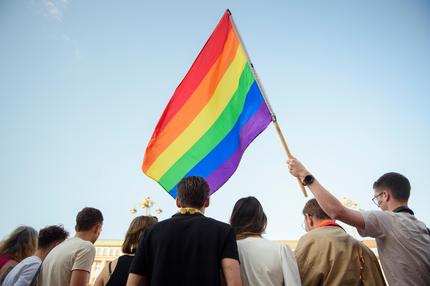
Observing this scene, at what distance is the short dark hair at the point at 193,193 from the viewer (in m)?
2.38

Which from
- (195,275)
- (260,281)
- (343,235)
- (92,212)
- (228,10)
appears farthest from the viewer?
(228,10)

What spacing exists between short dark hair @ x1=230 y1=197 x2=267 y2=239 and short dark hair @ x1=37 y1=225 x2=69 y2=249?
7.67 feet

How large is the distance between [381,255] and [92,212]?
296 centimetres

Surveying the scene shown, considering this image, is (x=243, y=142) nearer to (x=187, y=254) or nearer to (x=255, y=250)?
(x=255, y=250)

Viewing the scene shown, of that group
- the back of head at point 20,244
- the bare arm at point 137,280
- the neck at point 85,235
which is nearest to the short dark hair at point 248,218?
the bare arm at point 137,280

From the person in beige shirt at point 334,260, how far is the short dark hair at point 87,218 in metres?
2.26

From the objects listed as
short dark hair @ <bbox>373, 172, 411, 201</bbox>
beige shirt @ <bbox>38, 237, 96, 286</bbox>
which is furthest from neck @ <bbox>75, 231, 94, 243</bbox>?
short dark hair @ <bbox>373, 172, 411, 201</bbox>

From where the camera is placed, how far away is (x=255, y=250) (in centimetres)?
237

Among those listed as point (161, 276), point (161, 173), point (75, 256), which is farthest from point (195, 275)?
point (161, 173)

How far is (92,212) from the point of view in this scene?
3.54 m

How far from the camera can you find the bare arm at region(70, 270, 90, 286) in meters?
3.00

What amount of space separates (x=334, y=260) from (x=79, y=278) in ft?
7.99

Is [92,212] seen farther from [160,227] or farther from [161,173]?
[160,227]

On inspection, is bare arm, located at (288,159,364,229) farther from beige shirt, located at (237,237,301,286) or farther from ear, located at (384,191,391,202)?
ear, located at (384,191,391,202)
